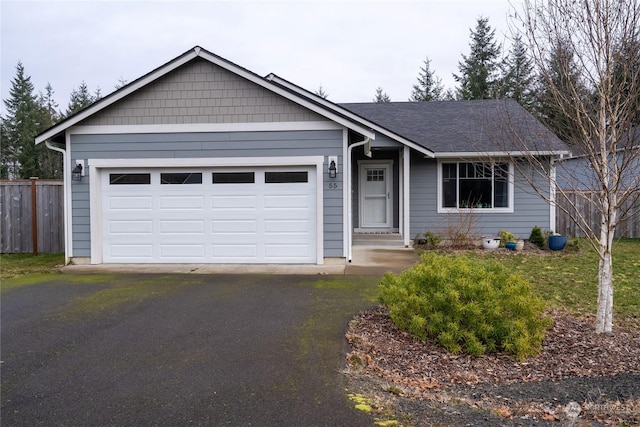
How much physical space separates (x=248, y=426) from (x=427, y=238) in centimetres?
990

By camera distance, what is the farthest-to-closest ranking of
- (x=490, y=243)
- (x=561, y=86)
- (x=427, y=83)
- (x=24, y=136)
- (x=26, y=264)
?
1. (x=427, y=83)
2. (x=24, y=136)
3. (x=490, y=243)
4. (x=26, y=264)
5. (x=561, y=86)

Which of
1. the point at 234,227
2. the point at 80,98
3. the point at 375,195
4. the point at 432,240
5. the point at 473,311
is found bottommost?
the point at 473,311

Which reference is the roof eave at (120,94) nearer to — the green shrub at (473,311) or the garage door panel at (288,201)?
the garage door panel at (288,201)

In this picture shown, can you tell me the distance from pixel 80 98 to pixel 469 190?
40958mm

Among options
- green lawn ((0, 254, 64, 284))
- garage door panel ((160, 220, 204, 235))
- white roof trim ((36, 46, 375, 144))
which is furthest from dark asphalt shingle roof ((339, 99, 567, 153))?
green lawn ((0, 254, 64, 284))

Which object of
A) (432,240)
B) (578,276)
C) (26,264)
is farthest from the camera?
(432,240)

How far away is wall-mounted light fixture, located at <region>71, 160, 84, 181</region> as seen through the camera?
31.5 ft

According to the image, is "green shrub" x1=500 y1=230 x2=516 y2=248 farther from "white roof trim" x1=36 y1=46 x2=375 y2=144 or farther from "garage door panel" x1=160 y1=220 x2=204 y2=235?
"garage door panel" x1=160 y1=220 x2=204 y2=235

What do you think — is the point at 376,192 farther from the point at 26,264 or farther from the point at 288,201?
the point at 26,264

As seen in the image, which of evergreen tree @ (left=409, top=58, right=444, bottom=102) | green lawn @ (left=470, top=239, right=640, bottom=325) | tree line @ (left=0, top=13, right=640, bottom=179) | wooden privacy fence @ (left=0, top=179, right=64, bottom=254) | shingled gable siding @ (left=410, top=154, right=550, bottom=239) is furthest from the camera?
evergreen tree @ (left=409, top=58, right=444, bottom=102)

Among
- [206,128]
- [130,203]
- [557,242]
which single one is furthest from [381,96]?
[130,203]

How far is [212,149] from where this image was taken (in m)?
9.53

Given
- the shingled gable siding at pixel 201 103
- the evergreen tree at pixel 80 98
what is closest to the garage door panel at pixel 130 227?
the shingled gable siding at pixel 201 103

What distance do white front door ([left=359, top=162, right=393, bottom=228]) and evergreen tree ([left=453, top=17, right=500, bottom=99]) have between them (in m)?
23.9
